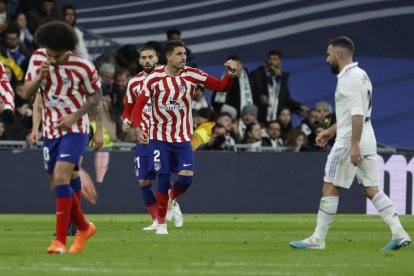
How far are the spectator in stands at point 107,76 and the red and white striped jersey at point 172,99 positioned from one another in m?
7.18

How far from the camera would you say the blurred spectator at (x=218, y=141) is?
24703 millimetres

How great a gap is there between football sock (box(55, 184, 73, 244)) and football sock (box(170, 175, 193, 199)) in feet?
15.6

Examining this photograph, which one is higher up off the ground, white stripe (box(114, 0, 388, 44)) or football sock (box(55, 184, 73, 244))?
white stripe (box(114, 0, 388, 44))

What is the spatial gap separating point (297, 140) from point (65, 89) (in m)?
12.4

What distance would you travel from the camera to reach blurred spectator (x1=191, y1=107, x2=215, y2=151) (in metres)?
25.0

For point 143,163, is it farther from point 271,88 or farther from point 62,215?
point 271,88

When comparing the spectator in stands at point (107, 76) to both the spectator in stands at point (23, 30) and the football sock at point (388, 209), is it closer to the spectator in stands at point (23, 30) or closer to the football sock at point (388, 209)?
the spectator in stands at point (23, 30)

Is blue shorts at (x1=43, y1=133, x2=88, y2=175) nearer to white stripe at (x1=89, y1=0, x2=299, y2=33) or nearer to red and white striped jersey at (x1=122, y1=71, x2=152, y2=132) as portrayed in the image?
red and white striped jersey at (x1=122, y1=71, x2=152, y2=132)

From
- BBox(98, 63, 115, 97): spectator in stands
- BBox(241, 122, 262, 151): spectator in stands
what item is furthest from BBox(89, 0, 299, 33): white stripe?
BBox(241, 122, 262, 151): spectator in stands

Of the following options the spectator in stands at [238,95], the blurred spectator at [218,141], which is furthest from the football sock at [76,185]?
the spectator in stands at [238,95]

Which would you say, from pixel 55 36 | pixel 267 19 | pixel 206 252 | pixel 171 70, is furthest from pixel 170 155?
pixel 267 19

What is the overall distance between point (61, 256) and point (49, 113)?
Result: 1.45m

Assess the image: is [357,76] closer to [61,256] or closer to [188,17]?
[61,256]

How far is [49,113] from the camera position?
44.3 ft
